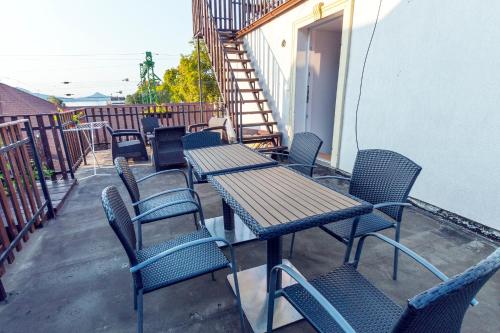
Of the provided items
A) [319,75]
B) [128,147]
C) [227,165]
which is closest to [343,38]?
[319,75]

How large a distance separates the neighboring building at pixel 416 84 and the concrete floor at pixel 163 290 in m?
0.58

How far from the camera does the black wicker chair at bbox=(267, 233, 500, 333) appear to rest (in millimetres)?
574

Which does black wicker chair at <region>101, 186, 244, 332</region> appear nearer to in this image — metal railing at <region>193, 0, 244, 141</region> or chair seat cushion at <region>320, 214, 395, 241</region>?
chair seat cushion at <region>320, 214, 395, 241</region>

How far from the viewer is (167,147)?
4434mm

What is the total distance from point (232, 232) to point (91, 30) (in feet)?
59.0

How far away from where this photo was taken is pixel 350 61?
11.6 ft

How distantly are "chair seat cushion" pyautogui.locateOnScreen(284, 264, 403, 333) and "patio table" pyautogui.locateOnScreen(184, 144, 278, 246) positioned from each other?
102 cm

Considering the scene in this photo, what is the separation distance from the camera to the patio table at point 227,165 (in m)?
1.99

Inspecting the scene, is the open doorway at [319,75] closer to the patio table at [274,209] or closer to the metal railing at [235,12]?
the metal railing at [235,12]

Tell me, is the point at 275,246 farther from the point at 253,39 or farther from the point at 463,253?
the point at 253,39

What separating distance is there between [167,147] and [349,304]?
3926 millimetres

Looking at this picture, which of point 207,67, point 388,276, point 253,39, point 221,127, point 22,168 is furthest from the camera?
point 207,67

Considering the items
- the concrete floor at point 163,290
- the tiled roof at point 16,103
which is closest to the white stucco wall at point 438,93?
the concrete floor at point 163,290

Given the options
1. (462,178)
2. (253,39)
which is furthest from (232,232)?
(253,39)
